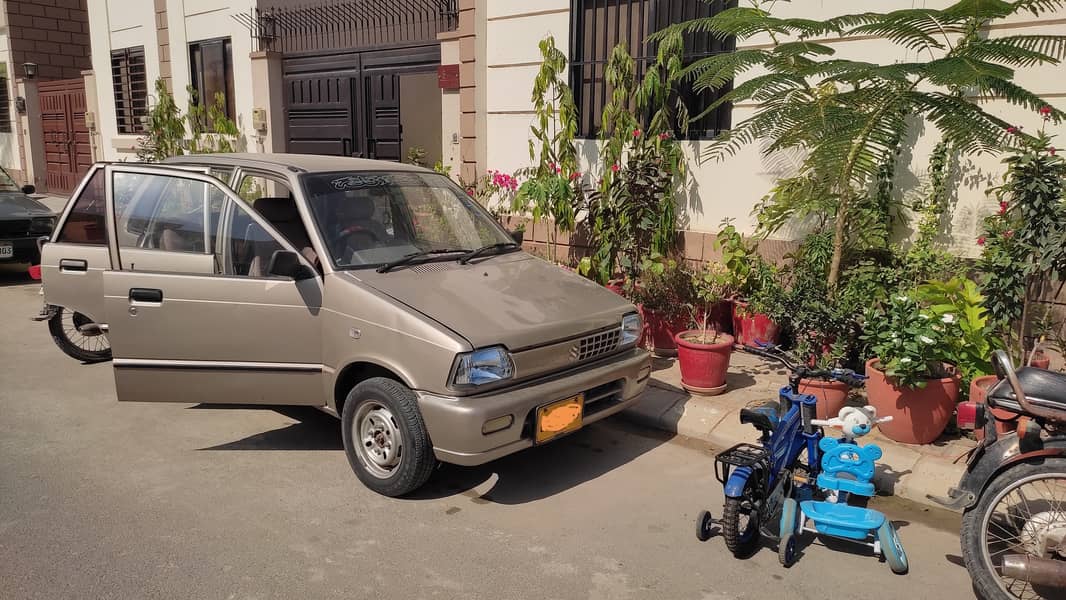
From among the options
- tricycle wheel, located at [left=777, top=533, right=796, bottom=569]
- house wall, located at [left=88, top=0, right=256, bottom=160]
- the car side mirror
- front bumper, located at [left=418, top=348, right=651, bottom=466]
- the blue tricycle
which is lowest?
tricycle wheel, located at [left=777, top=533, right=796, bottom=569]

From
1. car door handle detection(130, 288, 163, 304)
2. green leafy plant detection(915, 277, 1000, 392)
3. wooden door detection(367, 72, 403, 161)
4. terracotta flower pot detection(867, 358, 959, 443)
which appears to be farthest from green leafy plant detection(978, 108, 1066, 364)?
wooden door detection(367, 72, 403, 161)

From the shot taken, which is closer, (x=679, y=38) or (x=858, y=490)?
(x=858, y=490)

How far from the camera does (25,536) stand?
3.87 meters

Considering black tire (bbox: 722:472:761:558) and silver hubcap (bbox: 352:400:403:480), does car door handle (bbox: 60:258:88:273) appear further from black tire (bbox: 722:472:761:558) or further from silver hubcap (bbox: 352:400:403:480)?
black tire (bbox: 722:472:761:558)

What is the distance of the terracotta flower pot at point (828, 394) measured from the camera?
5.21 m

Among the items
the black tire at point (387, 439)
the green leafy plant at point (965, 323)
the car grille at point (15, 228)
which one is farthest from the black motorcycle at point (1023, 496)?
the car grille at point (15, 228)

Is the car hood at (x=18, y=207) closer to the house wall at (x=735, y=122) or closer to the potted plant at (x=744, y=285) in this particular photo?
the house wall at (x=735, y=122)

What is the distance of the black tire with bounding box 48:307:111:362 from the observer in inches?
276

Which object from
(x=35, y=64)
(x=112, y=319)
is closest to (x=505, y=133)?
(x=112, y=319)

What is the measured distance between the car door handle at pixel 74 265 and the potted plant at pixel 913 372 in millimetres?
5816

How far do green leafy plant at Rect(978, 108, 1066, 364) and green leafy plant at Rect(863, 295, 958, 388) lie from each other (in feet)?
2.33

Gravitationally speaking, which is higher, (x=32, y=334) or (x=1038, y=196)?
(x=1038, y=196)

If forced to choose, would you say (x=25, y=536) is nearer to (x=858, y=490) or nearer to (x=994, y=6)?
(x=858, y=490)

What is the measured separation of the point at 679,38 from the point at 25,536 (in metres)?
6.20
